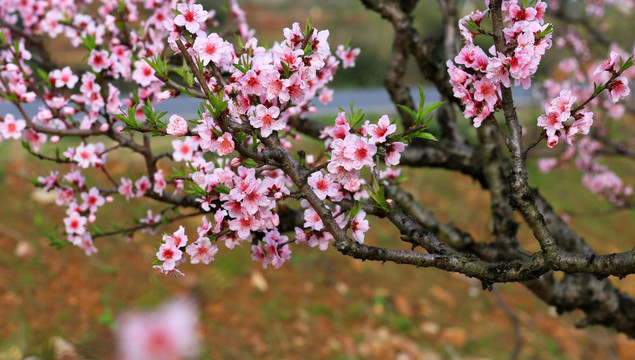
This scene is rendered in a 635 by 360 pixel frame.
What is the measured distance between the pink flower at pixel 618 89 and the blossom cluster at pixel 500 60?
239 mm

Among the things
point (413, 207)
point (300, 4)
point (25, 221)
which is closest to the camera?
point (413, 207)

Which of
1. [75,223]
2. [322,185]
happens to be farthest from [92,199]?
[322,185]

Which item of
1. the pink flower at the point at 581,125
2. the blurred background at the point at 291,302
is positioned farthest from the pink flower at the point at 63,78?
the blurred background at the point at 291,302

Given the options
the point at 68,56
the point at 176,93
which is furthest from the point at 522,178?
the point at 68,56

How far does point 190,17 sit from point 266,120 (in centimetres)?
42

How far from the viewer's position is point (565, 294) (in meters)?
3.13

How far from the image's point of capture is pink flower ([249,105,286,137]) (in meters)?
1.72

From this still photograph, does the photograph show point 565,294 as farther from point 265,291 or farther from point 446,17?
point 265,291

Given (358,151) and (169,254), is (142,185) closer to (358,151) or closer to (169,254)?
(169,254)

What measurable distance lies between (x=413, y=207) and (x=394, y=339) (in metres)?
4.00

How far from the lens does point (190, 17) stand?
1.81 m

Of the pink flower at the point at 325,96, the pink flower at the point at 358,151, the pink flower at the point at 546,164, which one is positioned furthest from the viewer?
the pink flower at the point at 546,164

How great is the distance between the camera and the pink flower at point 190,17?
180cm

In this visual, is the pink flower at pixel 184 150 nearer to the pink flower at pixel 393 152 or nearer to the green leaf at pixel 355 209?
the green leaf at pixel 355 209
